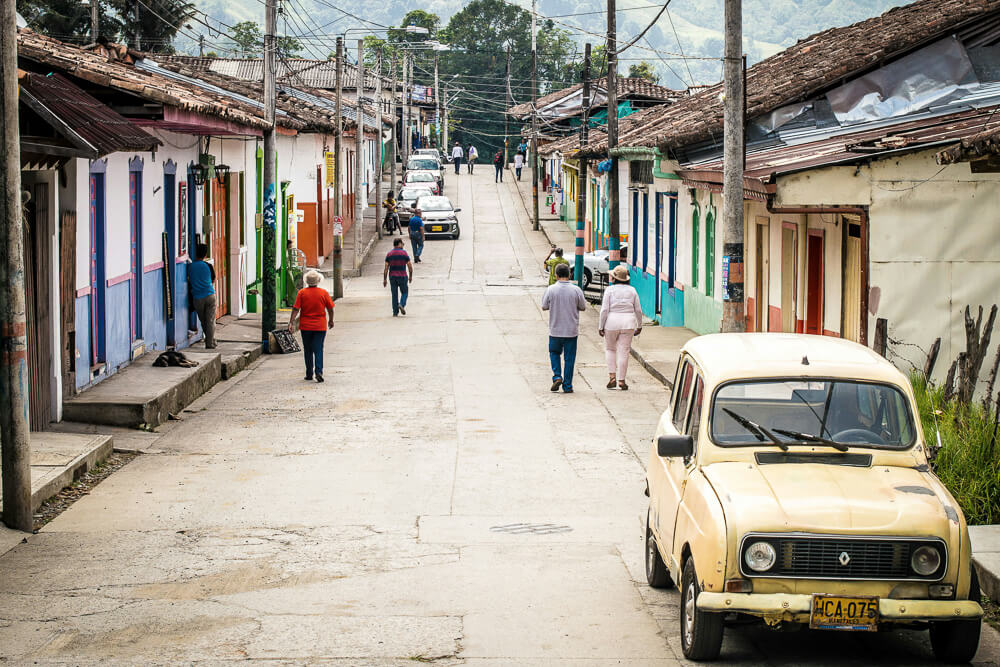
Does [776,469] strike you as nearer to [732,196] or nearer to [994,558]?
[994,558]

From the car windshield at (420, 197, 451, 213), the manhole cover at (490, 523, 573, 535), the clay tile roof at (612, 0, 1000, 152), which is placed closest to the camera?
the manhole cover at (490, 523, 573, 535)

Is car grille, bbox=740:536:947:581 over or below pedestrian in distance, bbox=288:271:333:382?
below

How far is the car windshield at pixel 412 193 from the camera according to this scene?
61.8 m

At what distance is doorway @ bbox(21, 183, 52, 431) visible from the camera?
1377 centimetres

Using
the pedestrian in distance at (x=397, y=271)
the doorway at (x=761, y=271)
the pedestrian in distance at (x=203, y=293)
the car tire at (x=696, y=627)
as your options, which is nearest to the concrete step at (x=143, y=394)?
the pedestrian in distance at (x=203, y=293)

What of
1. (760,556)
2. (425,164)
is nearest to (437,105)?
(425,164)

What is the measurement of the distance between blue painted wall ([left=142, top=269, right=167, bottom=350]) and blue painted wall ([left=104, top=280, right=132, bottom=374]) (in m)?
0.88

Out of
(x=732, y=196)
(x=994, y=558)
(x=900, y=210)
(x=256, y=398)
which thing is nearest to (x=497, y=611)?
(x=994, y=558)

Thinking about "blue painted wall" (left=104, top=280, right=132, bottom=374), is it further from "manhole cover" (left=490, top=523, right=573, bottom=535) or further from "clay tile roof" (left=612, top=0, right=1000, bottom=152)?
"clay tile roof" (left=612, top=0, right=1000, bottom=152)

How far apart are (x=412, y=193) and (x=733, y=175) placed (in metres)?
48.5

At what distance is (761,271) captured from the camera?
21.5m

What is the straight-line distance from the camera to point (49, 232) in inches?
566

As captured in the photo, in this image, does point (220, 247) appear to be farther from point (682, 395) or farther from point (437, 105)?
point (437, 105)

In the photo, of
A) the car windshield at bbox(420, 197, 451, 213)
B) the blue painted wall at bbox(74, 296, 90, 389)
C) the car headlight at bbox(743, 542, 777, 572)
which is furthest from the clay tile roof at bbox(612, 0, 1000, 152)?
the car windshield at bbox(420, 197, 451, 213)
